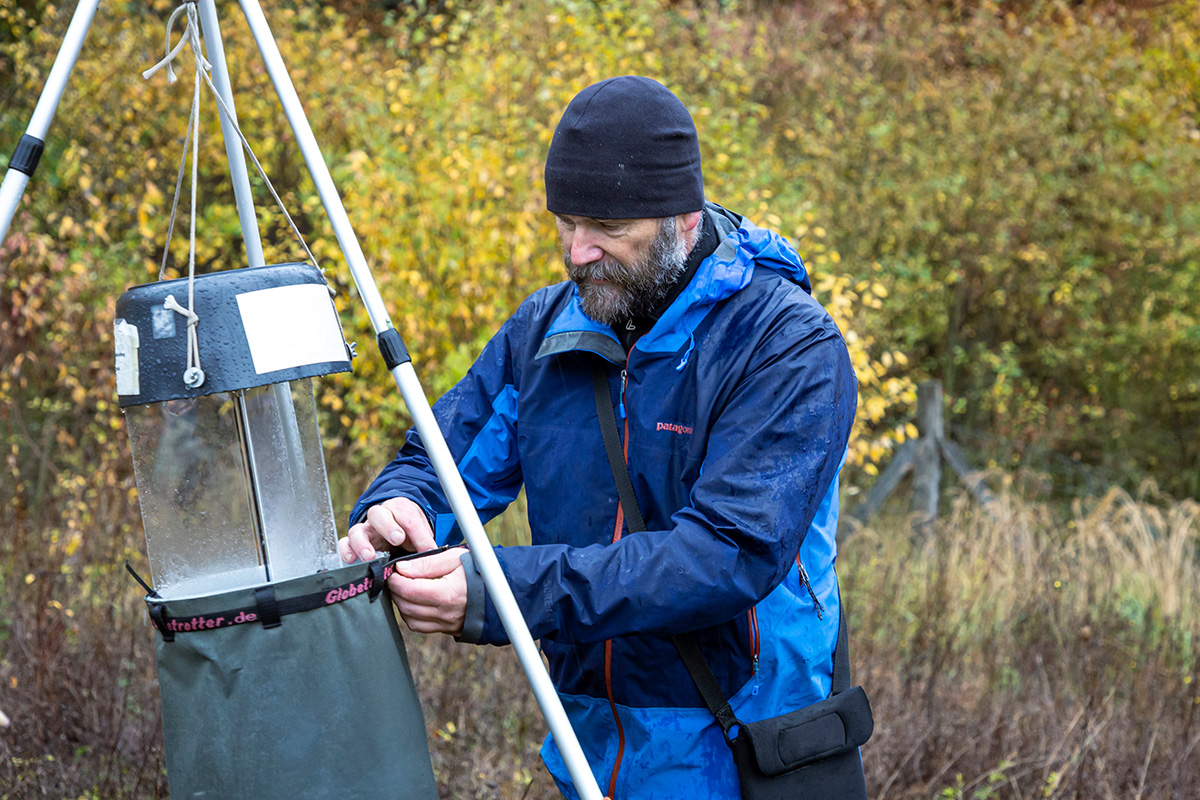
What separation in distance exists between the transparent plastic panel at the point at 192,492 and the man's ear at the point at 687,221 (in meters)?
0.94

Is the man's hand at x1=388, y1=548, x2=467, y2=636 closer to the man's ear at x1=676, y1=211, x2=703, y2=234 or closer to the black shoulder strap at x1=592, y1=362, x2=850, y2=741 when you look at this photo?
the black shoulder strap at x1=592, y1=362, x2=850, y2=741

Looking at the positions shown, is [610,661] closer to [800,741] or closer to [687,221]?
[800,741]

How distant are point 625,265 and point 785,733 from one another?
93cm

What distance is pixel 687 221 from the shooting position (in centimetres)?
216

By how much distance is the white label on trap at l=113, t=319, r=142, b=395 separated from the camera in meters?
1.71

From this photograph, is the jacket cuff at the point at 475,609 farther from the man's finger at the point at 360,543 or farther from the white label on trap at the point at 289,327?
the white label on trap at the point at 289,327

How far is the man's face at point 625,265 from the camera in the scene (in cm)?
207

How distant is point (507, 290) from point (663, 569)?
14.8 feet

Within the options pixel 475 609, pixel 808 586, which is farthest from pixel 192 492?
pixel 808 586

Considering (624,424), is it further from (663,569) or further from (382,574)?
(382,574)

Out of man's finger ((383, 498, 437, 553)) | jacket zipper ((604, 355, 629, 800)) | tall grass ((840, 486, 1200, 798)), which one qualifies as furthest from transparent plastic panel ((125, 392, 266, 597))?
tall grass ((840, 486, 1200, 798))

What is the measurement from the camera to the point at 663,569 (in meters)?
1.76

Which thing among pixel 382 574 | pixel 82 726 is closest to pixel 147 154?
pixel 82 726

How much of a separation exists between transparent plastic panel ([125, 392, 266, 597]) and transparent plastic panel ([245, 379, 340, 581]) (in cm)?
6
